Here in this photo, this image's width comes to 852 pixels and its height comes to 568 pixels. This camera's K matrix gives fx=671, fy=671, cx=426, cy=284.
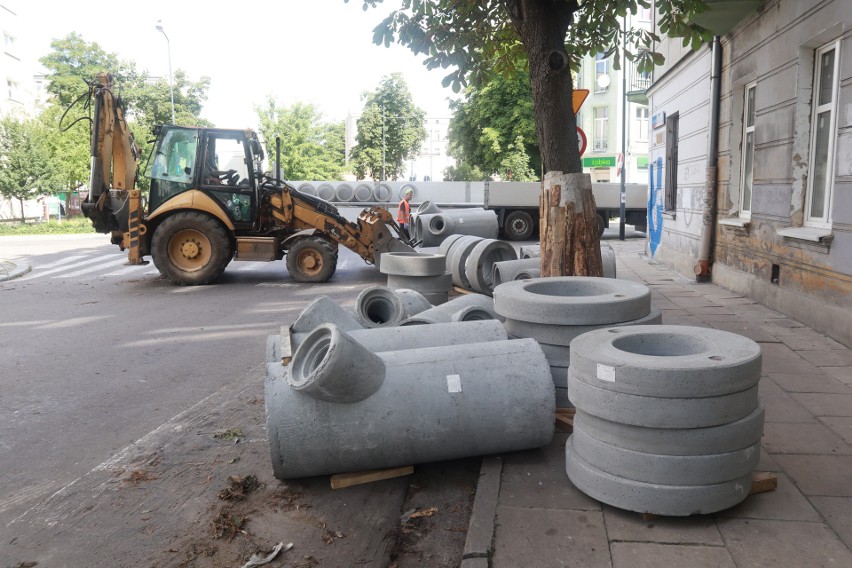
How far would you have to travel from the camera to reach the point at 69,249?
21297mm

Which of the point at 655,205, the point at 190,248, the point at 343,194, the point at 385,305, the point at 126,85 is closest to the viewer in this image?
the point at 385,305

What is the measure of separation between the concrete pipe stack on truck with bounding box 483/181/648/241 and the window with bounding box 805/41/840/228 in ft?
54.4

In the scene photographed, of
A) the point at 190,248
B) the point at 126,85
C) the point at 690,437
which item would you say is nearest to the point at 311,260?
the point at 190,248

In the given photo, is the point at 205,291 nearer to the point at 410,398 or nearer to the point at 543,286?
the point at 543,286

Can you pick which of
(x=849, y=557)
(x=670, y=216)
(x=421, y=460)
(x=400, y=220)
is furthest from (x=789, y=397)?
(x=400, y=220)

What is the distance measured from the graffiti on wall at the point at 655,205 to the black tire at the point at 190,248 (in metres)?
9.68

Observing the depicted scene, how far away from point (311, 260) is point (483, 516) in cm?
1030

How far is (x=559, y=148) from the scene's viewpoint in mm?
6652

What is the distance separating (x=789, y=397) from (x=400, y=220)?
17815 mm

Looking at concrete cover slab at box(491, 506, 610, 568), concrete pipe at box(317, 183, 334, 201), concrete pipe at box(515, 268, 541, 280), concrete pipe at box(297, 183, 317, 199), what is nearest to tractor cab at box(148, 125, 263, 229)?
concrete pipe at box(515, 268, 541, 280)

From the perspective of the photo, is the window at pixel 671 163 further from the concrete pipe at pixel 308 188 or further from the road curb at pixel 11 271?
the concrete pipe at pixel 308 188

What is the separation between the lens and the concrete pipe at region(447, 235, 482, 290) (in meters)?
10.8

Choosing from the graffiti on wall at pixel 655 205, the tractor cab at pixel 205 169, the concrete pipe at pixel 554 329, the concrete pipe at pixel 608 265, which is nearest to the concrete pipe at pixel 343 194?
the tractor cab at pixel 205 169

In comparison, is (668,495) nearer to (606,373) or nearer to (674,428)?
(674,428)
